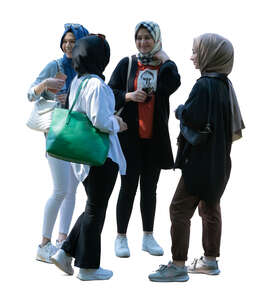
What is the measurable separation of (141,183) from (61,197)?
99 centimetres

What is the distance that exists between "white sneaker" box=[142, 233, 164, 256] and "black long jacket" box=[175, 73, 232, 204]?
126 cm

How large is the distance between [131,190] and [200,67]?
1.64 metres

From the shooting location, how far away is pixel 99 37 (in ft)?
19.6

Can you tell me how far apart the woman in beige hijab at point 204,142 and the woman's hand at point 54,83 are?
117 centimetres

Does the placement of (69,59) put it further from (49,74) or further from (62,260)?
(62,260)

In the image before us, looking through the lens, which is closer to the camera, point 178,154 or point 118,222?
point 178,154

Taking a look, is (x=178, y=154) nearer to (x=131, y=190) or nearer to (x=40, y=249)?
(x=131, y=190)

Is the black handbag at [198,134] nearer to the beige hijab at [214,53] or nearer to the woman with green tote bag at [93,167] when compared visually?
the beige hijab at [214,53]

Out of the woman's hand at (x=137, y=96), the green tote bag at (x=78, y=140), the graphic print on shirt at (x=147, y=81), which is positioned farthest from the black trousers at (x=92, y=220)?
the graphic print on shirt at (x=147, y=81)

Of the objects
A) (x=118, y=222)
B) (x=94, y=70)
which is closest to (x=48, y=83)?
(x=94, y=70)

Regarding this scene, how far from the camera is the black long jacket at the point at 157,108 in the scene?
6992 mm

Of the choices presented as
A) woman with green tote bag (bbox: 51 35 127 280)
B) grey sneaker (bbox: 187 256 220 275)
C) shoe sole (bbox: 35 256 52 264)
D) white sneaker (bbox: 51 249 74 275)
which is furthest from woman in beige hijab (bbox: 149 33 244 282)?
shoe sole (bbox: 35 256 52 264)

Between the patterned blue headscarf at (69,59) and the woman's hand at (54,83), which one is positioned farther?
the patterned blue headscarf at (69,59)

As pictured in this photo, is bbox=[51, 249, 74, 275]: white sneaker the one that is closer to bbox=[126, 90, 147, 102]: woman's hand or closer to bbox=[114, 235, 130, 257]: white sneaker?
bbox=[114, 235, 130, 257]: white sneaker
